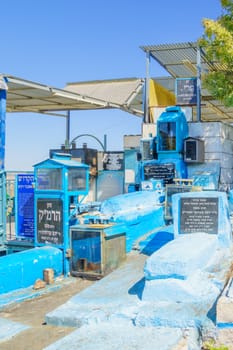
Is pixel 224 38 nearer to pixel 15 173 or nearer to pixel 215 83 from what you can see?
pixel 215 83

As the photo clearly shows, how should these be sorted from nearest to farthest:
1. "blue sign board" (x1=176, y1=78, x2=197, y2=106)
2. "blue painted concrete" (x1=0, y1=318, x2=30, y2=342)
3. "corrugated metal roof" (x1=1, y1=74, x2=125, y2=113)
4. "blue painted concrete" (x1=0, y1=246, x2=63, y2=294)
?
"blue painted concrete" (x1=0, y1=318, x2=30, y2=342), "blue painted concrete" (x1=0, y1=246, x2=63, y2=294), "corrugated metal roof" (x1=1, y1=74, x2=125, y2=113), "blue sign board" (x1=176, y1=78, x2=197, y2=106)

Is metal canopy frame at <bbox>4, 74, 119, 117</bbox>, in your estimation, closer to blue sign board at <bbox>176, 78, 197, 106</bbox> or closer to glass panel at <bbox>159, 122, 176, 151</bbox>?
blue sign board at <bbox>176, 78, 197, 106</bbox>

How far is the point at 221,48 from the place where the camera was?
10359mm

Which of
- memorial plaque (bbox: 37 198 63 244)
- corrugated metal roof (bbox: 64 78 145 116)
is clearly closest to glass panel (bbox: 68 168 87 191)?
memorial plaque (bbox: 37 198 63 244)

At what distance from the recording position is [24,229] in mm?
9422

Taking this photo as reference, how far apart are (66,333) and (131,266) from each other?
2.63 meters

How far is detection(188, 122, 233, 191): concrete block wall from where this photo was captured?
43.4ft

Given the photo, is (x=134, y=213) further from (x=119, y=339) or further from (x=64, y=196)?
(x=119, y=339)

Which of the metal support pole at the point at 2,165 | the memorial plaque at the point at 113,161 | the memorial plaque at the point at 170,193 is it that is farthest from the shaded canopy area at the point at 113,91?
the memorial plaque at the point at 170,193

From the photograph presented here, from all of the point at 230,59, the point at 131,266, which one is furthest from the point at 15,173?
the point at 230,59

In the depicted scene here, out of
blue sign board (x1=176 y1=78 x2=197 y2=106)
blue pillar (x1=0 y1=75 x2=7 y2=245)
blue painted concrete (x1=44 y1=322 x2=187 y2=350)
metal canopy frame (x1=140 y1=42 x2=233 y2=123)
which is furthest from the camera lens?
metal canopy frame (x1=140 y1=42 x2=233 y2=123)

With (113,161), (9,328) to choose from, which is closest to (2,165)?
(9,328)

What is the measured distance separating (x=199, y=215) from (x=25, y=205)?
4007 mm

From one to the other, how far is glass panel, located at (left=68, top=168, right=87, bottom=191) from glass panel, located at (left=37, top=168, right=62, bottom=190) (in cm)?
20
